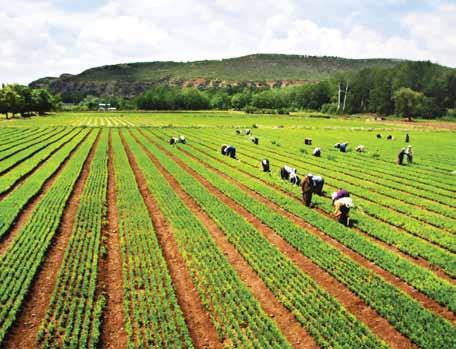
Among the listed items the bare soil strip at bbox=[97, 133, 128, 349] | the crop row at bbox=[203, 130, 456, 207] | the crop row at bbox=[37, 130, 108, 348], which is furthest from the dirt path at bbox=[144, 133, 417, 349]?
the crop row at bbox=[203, 130, 456, 207]

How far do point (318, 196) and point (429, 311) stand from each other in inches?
506

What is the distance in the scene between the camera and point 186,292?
37.7ft

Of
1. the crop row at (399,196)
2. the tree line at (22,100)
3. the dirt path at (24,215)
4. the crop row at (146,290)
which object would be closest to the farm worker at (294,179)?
the crop row at (399,196)

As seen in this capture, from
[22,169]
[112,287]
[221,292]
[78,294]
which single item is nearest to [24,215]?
[78,294]

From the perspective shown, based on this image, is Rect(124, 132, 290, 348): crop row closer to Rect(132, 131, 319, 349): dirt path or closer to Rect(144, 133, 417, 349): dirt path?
Rect(132, 131, 319, 349): dirt path

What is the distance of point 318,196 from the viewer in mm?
22984

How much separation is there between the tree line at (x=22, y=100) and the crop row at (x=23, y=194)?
314 feet

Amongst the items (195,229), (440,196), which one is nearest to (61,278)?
(195,229)

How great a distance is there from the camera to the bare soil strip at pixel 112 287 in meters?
9.30

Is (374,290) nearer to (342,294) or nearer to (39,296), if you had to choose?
(342,294)

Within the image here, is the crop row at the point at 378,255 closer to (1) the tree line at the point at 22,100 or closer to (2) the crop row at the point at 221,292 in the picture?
(2) the crop row at the point at 221,292

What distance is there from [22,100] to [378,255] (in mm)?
131316

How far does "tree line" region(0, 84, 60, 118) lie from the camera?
110875 mm

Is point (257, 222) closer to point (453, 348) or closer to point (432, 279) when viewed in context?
point (432, 279)
